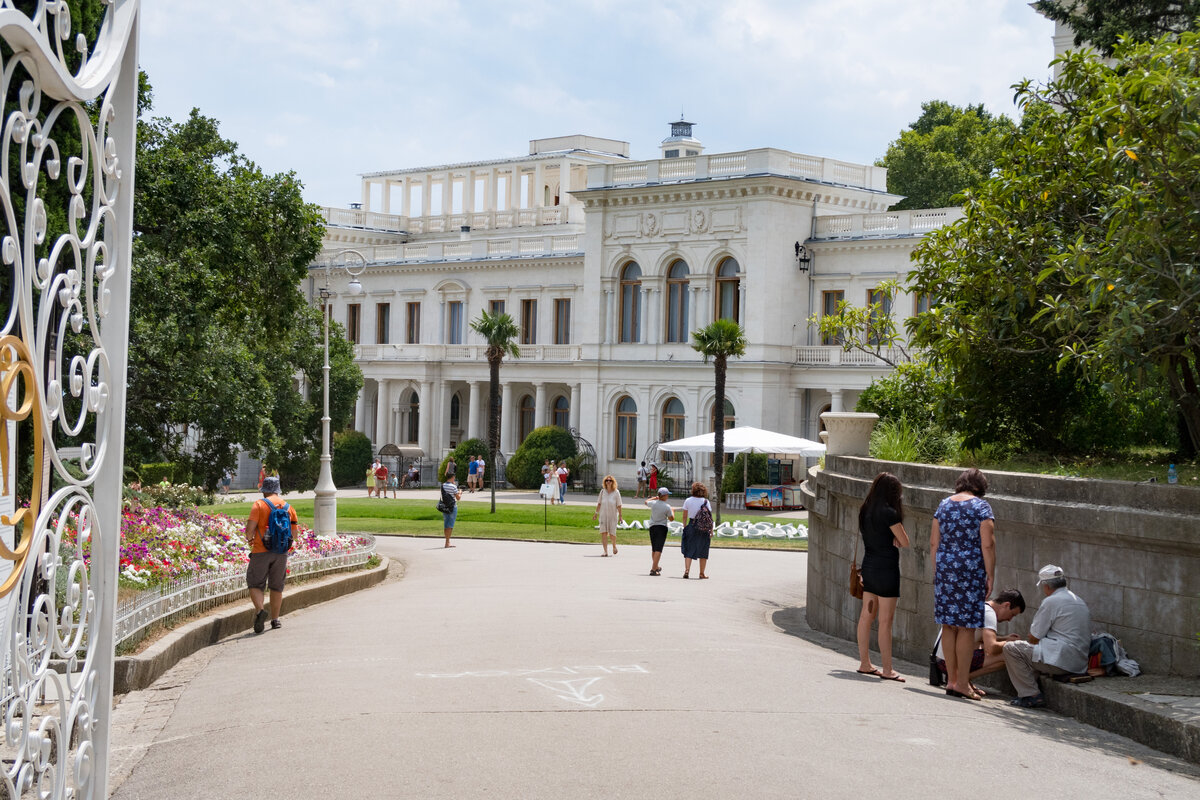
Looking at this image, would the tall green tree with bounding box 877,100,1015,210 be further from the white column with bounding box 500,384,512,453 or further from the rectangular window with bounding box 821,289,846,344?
the white column with bounding box 500,384,512,453

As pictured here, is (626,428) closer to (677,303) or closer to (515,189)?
(677,303)

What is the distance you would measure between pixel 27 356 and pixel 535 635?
9198mm

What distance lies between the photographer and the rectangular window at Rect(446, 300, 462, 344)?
6216 centimetres

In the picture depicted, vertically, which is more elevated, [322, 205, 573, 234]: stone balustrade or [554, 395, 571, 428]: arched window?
[322, 205, 573, 234]: stone balustrade

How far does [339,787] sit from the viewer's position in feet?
22.2

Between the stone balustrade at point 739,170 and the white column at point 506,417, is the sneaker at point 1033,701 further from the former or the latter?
the white column at point 506,417

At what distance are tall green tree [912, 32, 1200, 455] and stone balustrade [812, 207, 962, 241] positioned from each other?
31.9 meters

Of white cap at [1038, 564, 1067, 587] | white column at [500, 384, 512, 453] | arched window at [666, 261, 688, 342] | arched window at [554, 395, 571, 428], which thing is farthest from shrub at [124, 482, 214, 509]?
white column at [500, 384, 512, 453]

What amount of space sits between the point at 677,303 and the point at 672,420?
15.5ft

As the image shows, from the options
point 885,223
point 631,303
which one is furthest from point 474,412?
point 885,223

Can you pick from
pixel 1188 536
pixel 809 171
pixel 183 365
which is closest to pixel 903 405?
pixel 1188 536

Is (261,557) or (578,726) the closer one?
(578,726)

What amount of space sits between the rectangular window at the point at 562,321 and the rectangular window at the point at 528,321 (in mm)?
1240

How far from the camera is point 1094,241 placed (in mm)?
13992
